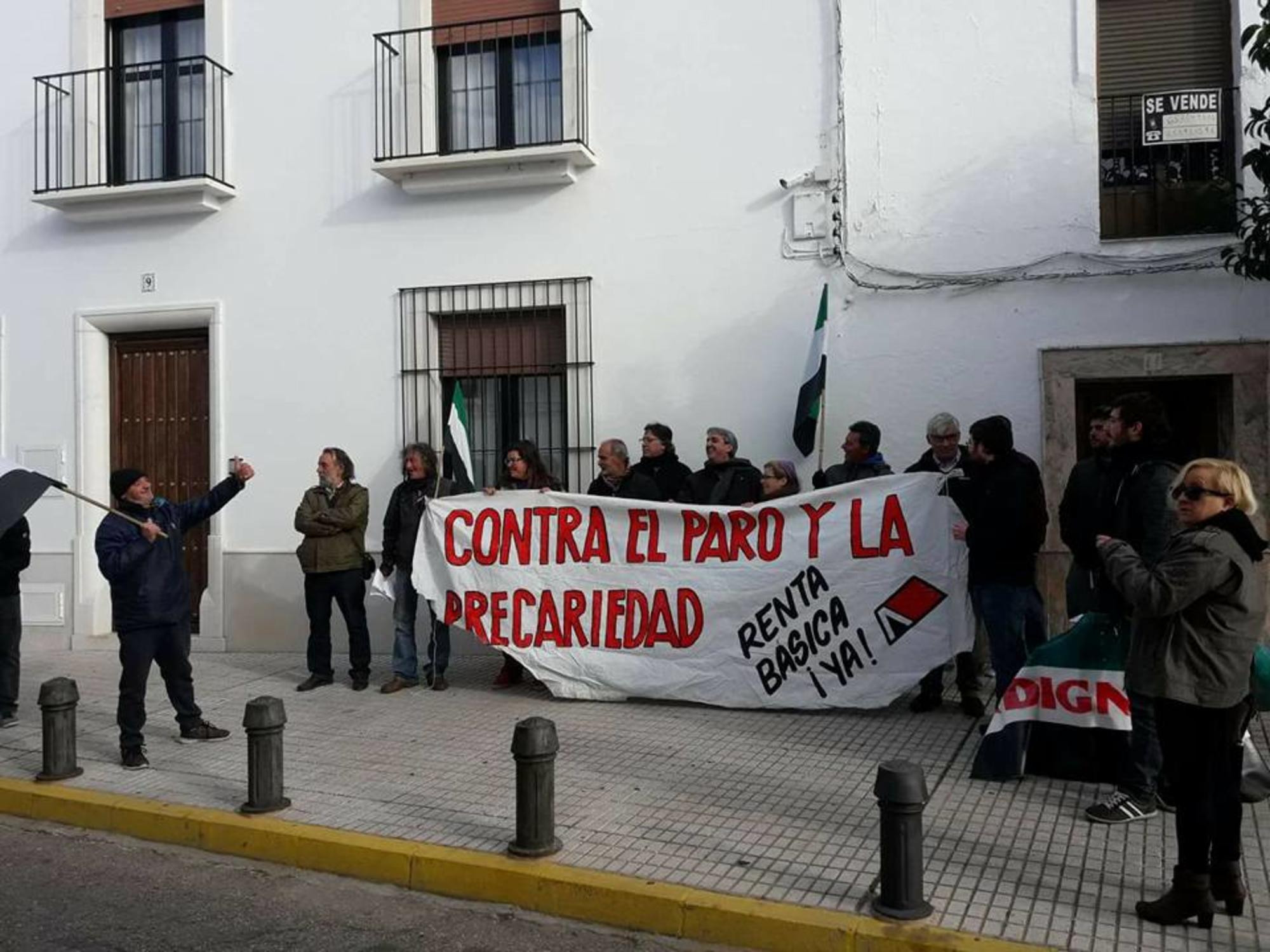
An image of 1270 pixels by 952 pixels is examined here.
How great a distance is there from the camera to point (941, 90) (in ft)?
27.6

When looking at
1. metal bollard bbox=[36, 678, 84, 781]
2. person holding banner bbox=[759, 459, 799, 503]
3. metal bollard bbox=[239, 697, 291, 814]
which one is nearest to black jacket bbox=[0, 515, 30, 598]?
metal bollard bbox=[36, 678, 84, 781]

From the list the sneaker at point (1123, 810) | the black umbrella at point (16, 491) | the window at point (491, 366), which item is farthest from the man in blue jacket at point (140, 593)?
the sneaker at point (1123, 810)

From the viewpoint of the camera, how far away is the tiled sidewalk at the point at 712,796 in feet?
14.4

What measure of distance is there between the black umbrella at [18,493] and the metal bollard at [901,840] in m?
4.34

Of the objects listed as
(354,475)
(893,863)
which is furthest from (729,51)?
(893,863)

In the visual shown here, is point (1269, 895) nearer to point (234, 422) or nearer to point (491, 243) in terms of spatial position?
point (491, 243)

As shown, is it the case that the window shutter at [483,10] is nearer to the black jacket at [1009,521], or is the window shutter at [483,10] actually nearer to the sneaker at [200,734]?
the black jacket at [1009,521]

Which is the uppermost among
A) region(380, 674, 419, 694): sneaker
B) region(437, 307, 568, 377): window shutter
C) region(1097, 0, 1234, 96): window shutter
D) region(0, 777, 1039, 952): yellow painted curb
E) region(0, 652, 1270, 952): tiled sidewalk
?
region(1097, 0, 1234, 96): window shutter

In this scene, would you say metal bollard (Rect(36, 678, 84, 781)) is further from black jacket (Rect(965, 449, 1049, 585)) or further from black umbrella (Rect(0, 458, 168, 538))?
black jacket (Rect(965, 449, 1049, 585))

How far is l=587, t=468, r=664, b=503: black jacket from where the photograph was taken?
796 cm

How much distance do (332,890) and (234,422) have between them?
609 cm

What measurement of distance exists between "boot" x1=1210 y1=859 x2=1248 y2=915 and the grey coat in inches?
26.1

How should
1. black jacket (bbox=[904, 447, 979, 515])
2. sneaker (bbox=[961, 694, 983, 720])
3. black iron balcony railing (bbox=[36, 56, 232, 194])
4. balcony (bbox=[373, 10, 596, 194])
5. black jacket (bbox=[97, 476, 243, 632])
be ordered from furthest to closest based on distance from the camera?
black iron balcony railing (bbox=[36, 56, 232, 194]) → balcony (bbox=[373, 10, 596, 194]) → sneaker (bbox=[961, 694, 983, 720]) → black jacket (bbox=[904, 447, 979, 515]) → black jacket (bbox=[97, 476, 243, 632])

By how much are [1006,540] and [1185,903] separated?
2582mm
